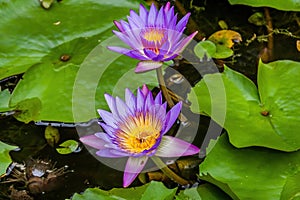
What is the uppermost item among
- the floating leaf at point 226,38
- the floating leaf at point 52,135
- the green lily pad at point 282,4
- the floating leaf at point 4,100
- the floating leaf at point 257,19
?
the green lily pad at point 282,4

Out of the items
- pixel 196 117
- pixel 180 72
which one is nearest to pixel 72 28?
pixel 180 72

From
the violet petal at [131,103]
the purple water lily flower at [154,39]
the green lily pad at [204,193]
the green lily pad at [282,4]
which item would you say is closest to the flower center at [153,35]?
the purple water lily flower at [154,39]

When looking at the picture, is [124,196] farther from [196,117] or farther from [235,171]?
[196,117]

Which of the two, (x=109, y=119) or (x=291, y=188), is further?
Answer: (x=109, y=119)

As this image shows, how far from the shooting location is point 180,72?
7.51ft

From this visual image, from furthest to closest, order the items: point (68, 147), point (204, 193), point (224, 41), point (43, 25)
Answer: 1. point (224, 41)
2. point (43, 25)
3. point (68, 147)
4. point (204, 193)

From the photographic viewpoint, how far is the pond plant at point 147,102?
166 centimetres

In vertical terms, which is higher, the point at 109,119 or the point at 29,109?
the point at 109,119

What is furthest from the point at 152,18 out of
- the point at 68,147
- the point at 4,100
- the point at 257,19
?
the point at 257,19

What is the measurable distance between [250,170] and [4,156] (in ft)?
2.90

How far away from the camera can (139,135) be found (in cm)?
161

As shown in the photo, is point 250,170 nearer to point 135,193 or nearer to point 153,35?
point 135,193

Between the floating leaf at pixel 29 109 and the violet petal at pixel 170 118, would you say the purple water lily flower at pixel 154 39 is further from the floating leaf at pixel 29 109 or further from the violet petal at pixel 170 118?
the floating leaf at pixel 29 109

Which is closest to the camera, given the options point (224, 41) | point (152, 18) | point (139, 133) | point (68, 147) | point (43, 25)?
point (139, 133)
